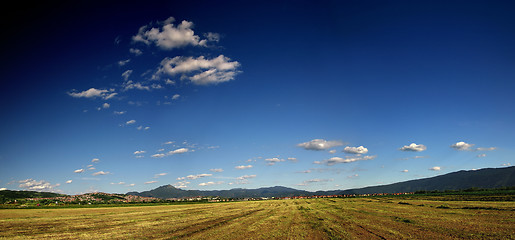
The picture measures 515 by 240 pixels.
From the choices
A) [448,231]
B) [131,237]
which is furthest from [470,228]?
[131,237]

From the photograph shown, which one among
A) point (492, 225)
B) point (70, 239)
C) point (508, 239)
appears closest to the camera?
point (508, 239)

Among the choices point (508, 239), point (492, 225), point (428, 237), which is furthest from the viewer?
point (492, 225)

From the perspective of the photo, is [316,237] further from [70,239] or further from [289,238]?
[70,239]

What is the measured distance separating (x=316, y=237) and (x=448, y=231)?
8335 mm

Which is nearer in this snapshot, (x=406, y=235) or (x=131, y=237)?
(x=406, y=235)

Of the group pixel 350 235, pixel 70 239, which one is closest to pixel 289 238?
pixel 350 235

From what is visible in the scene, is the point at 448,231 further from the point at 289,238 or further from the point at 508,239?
the point at 289,238

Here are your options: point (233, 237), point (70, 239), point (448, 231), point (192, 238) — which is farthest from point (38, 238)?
point (448, 231)

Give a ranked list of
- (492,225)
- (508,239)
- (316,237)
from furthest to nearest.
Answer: (492,225) → (316,237) → (508,239)

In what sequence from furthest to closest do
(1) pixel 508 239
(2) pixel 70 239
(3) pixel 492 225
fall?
1. (2) pixel 70 239
2. (3) pixel 492 225
3. (1) pixel 508 239

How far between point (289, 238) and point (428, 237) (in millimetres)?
7966

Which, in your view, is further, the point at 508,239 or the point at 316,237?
the point at 316,237

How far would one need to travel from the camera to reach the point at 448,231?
16.2 metres

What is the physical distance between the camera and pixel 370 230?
707 inches
